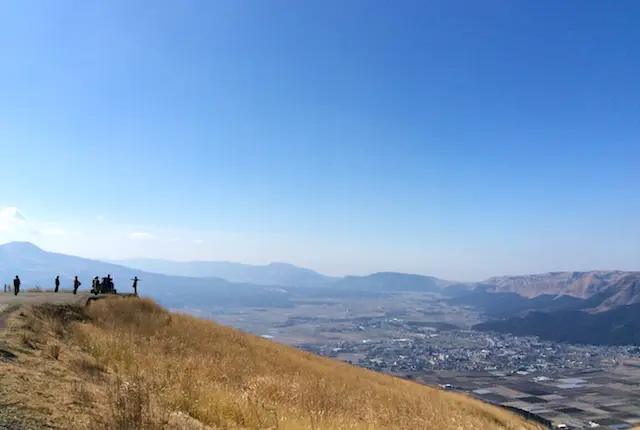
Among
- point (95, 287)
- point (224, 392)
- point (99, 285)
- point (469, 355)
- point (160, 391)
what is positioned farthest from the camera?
point (469, 355)

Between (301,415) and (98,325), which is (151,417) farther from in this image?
(98,325)

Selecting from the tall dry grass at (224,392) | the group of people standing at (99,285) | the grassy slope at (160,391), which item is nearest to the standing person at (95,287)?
the group of people standing at (99,285)

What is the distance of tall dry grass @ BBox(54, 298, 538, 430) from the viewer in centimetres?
727

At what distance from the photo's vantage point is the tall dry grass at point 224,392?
7270 mm

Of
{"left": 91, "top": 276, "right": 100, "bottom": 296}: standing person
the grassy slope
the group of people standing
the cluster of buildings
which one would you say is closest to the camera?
the grassy slope

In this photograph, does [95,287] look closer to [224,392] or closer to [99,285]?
[99,285]

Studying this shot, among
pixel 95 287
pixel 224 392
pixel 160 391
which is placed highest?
pixel 160 391

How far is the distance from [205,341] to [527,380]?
395ft

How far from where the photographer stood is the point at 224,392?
31.9ft

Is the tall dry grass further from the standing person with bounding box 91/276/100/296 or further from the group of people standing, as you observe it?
the group of people standing

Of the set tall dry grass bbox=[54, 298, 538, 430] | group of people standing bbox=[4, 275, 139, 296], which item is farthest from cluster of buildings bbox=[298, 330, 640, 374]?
tall dry grass bbox=[54, 298, 538, 430]

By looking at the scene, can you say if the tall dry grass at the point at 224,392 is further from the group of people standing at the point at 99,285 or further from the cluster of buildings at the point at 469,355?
the cluster of buildings at the point at 469,355

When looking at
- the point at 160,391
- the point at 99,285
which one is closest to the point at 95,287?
the point at 99,285

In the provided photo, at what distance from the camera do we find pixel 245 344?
2419cm
